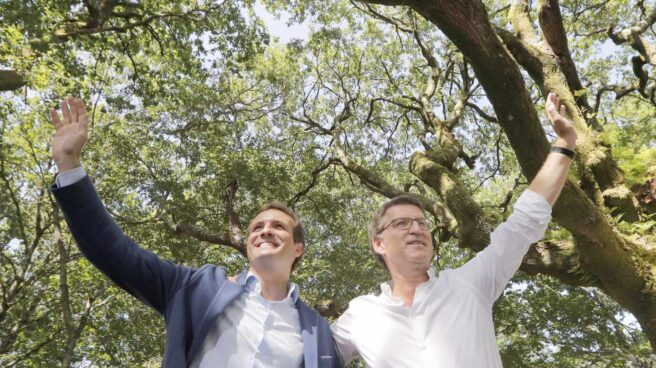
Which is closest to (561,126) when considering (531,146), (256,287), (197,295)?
(531,146)

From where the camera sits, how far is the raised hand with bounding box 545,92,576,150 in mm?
2521

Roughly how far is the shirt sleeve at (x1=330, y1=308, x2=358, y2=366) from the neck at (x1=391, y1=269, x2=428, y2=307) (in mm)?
307

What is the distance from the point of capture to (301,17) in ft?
35.2

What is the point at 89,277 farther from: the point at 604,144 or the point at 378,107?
the point at 604,144

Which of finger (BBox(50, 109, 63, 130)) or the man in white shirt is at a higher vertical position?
finger (BBox(50, 109, 63, 130))

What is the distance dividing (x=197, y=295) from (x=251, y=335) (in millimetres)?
330

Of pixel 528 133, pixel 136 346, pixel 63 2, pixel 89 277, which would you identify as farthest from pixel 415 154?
pixel 136 346

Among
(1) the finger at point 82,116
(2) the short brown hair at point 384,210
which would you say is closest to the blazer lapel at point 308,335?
(2) the short brown hair at point 384,210

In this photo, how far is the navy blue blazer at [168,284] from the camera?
1812 mm

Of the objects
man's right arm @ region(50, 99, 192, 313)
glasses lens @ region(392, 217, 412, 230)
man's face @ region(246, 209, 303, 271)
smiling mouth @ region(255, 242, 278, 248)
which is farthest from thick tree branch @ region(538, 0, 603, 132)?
man's right arm @ region(50, 99, 192, 313)

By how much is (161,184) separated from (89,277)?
3.81 metres

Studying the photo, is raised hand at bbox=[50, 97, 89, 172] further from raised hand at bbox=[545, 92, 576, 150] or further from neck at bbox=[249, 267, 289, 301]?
raised hand at bbox=[545, 92, 576, 150]

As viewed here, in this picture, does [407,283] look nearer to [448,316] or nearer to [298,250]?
[448,316]

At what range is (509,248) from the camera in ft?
7.54
